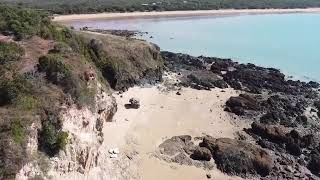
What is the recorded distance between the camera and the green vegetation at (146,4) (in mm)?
83531

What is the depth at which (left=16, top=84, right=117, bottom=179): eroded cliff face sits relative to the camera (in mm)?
20905

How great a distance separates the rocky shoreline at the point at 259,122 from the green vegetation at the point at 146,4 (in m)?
32.3

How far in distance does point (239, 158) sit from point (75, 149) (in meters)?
10.5

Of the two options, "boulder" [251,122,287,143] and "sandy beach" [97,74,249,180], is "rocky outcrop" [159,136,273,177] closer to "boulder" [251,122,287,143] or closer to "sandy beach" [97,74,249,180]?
"sandy beach" [97,74,249,180]

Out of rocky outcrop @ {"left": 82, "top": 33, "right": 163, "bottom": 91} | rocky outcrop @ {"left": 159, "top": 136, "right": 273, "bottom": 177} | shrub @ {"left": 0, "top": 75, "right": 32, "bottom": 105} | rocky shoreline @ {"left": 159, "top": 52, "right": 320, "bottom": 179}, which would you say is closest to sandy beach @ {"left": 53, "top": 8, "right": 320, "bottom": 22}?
rocky shoreline @ {"left": 159, "top": 52, "right": 320, "bottom": 179}

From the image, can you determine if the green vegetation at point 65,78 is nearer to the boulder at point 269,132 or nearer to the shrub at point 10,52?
the shrub at point 10,52

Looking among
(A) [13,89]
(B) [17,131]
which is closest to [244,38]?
(A) [13,89]

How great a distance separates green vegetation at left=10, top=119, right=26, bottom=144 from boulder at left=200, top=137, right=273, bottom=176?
12.5 m

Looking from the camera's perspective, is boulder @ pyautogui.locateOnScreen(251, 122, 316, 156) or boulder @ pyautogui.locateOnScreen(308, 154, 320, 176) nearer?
boulder @ pyautogui.locateOnScreen(308, 154, 320, 176)

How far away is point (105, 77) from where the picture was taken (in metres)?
38.1

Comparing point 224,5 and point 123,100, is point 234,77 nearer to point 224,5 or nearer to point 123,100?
point 123,100

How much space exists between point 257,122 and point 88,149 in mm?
15477

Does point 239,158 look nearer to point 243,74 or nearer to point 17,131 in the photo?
point 17,131

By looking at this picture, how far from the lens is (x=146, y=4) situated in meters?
96.6
